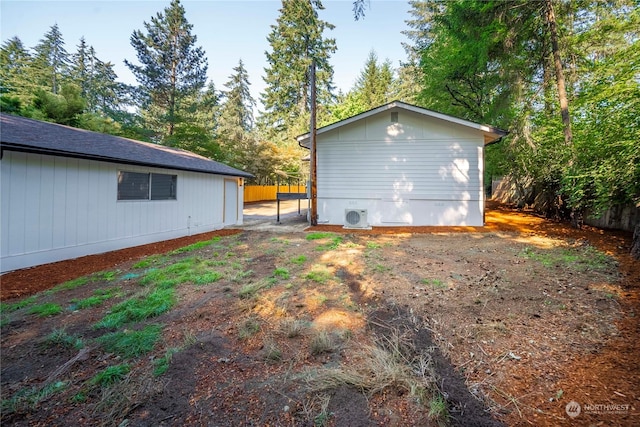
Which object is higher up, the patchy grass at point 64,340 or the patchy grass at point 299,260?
the patchy grass at point 299,260

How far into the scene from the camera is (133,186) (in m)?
7.12

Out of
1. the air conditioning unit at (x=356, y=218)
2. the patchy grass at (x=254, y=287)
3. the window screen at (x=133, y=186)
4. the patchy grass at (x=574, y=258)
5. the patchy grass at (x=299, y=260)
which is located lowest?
the patchy grass at (x=254, y=287)

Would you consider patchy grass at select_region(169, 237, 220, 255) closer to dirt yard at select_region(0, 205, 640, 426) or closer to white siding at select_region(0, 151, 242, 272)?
dirt yard at select_region(0, 205, 640, 426)

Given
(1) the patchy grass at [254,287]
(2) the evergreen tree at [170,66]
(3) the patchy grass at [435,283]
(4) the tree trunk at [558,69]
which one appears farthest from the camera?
(2) the evergreen tree at [170,66]

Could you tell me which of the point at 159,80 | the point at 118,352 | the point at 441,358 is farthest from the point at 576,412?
the point at 159,80

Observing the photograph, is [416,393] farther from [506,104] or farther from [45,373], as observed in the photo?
[506,104]

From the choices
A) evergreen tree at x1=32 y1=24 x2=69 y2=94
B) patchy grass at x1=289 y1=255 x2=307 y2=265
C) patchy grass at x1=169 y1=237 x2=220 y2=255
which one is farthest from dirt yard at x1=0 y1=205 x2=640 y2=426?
evergreen tree at x1=32 y1=24 x2=69 y2=94

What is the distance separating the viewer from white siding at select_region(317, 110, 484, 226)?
32.0 ft

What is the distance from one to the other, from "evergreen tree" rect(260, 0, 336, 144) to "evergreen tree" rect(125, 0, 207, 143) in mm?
7902

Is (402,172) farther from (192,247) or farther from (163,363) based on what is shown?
(163,363)

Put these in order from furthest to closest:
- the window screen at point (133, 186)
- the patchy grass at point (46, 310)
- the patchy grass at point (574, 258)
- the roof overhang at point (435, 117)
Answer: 1. the roof overhang at point (435, 117)
2. the window screen at point (133, 186)
3. the patchy grass at point (574, 258)
4. the patchy grass at point (46, 310)

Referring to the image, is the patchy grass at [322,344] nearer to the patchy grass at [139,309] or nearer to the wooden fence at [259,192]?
the patchy grass at [139,309]

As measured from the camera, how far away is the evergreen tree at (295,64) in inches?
989

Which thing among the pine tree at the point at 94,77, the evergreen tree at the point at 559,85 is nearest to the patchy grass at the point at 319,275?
the evergreen tree at the point at 559,85
